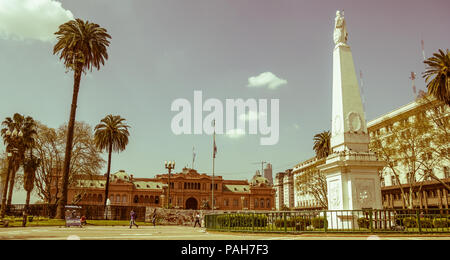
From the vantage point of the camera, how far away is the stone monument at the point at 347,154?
17.8 metres

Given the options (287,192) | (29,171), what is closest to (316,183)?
(29,171)

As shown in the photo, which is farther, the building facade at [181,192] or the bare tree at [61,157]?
the building facade at [181,192]

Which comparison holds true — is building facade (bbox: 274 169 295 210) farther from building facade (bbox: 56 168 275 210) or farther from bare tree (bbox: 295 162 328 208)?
bare tree (bbox: 295 162 328 208)

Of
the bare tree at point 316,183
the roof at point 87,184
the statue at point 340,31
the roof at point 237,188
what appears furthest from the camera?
the roof at point 237,188

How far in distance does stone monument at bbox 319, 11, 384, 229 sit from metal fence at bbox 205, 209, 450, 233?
2.22 feet

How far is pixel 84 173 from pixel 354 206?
36850 millimetres

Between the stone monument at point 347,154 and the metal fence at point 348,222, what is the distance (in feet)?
2.22

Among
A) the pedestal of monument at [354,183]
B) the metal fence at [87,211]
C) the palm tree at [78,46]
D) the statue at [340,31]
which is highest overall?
the palm tree at [78,46]

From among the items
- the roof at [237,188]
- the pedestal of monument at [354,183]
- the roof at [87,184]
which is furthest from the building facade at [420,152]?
the roof at [237,188]

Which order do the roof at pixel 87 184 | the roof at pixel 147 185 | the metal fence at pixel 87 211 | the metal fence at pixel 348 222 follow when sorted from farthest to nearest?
the roof at pixel 147 185
the roof at pixel 87 184
the metal fence at pixel 87 211
the metal fence at pixel 348 222

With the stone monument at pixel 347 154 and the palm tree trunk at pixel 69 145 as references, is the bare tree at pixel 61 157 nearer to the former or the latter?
the palm tree trunk at pixel 69 145

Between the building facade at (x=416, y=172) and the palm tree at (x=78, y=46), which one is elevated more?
the palm tree at (x=78, y=46)
